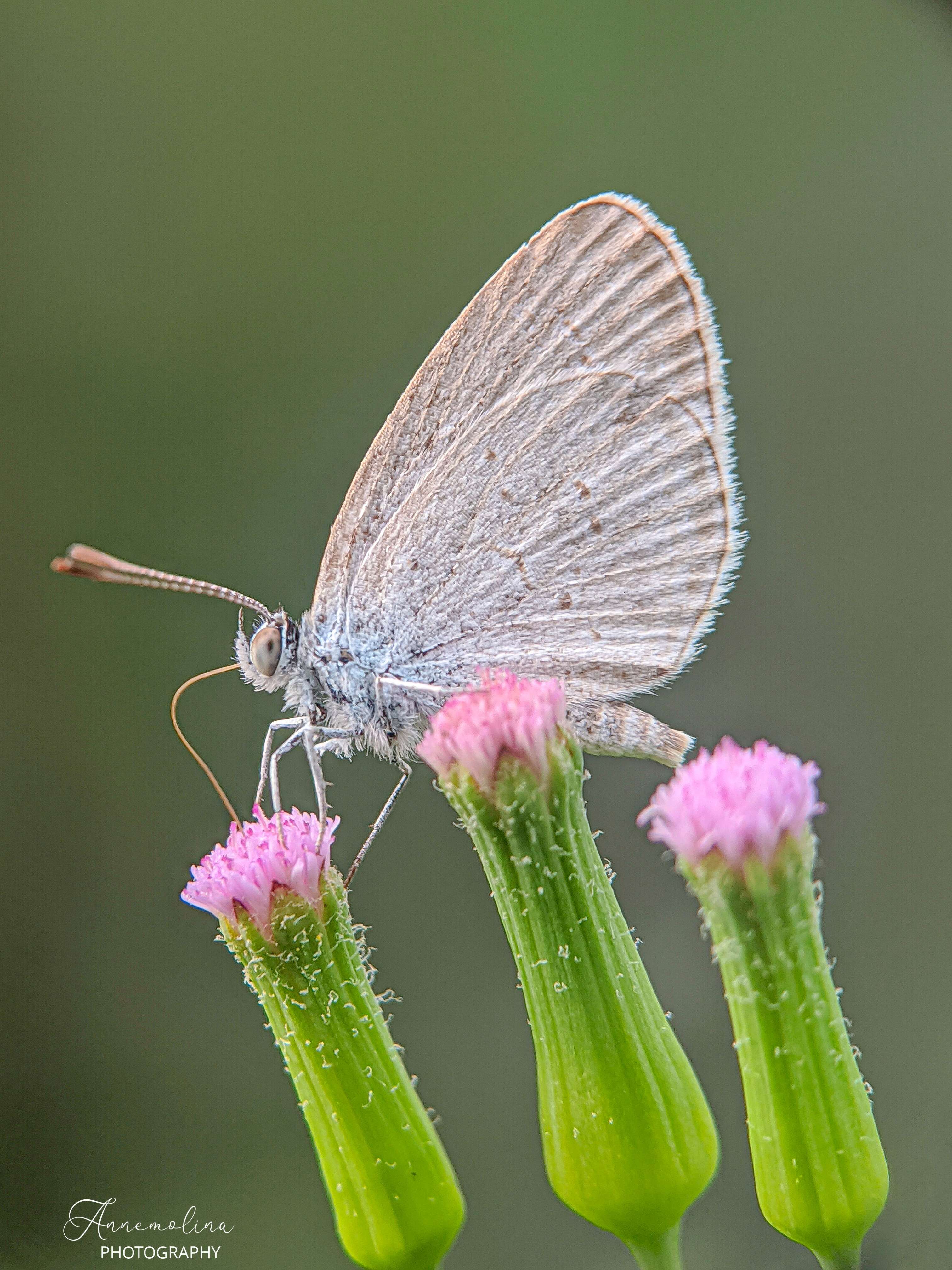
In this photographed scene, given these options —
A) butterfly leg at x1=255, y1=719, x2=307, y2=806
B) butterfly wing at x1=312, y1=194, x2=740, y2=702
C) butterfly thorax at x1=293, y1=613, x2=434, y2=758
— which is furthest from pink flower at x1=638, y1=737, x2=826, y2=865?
butterfly leg at x1=255, y1=719, x2=307, y2=806

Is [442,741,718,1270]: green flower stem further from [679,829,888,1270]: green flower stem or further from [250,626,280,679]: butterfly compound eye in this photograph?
[250,626,280,679]: butterfly compound eye

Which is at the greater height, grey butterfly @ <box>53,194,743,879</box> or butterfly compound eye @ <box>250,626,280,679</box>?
grey butterfly @ <box>53,194,743,879</box>

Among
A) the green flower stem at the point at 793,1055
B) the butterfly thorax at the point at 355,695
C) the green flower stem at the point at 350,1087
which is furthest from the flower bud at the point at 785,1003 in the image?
the butterfly thorax at the point at 355,695

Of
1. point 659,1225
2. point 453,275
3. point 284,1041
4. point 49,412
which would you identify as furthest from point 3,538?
point 659,1225

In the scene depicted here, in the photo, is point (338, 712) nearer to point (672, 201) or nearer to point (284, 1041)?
point (284, 1041)

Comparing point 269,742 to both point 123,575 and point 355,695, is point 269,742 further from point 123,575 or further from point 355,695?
point 123,575

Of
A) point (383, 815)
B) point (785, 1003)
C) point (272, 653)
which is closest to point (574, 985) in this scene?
point (785, 1003)
